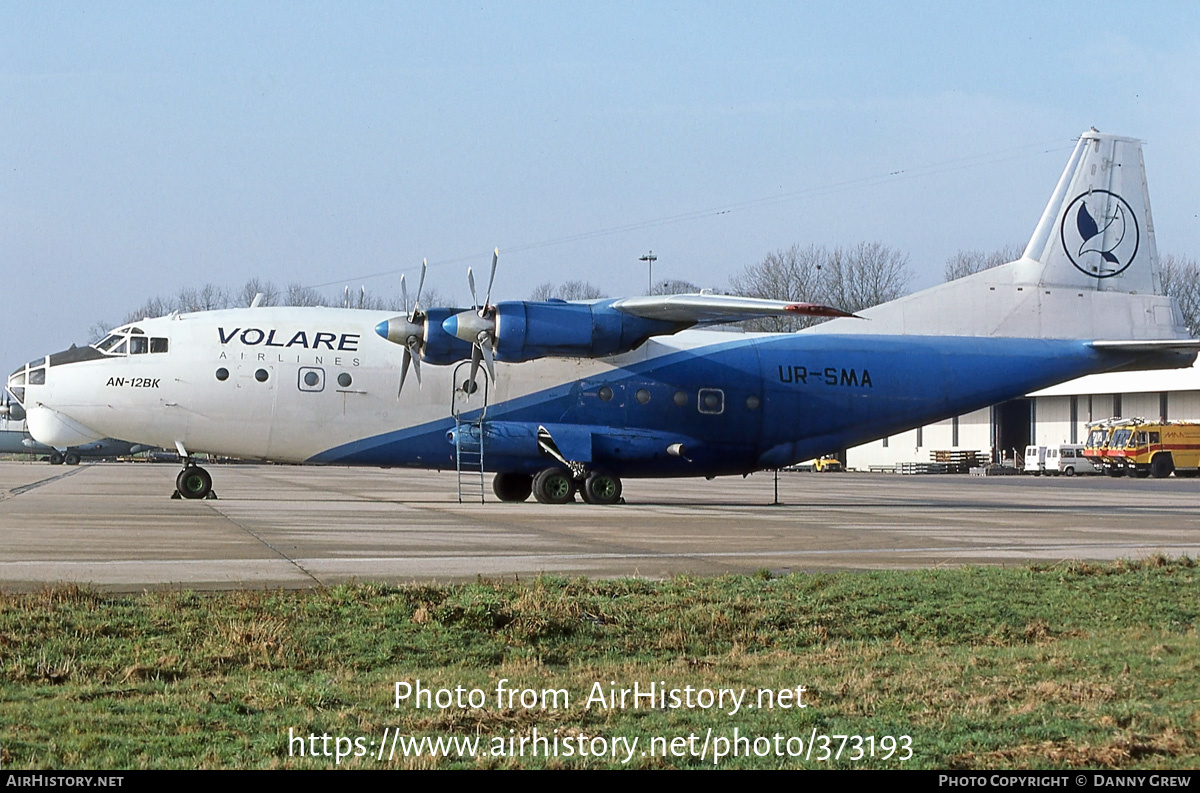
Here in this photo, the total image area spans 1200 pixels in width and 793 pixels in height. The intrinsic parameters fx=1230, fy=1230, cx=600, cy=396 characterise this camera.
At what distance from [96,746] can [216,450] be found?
2306cm

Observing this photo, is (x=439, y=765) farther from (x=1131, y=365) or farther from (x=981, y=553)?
(x=1131, y=365)

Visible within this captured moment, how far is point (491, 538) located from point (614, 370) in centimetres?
1226

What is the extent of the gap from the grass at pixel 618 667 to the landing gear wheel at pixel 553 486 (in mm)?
16658

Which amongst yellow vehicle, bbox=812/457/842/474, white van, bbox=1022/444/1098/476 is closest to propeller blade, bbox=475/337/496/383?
white van, bbox=1022/444/1098/476

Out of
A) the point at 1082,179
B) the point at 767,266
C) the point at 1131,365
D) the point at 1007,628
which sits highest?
the point at 767,266

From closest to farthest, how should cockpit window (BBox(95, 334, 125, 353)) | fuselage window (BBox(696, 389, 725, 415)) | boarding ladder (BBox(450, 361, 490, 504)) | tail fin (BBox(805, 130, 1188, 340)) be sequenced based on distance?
cockpit window (BBox(95, 334, 125, 353)) < boarding ladder (BBox(450, 361, 490, 504)) < fuselage window (BBox(696, 389, 725, 415)) < tail fin (BBox(805, 130, 1188, 340))

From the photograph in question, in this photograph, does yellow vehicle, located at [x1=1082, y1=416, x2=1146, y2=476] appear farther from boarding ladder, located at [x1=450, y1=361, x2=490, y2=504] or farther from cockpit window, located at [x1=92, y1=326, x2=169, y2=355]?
cockpit window, located at [x1=92, y1=326, x2=169, y2=355]

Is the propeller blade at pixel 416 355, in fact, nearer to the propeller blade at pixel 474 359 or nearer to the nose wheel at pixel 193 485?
the propeller blade at pixel 474 359

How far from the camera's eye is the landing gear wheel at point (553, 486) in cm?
3041

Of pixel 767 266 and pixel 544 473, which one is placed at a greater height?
pixel 767 266

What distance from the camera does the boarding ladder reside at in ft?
97.6

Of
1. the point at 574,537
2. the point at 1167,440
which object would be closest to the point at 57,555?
the point at 574,537

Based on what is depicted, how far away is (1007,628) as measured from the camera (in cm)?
1179

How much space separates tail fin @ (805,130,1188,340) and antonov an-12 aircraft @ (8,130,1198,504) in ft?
0.17
